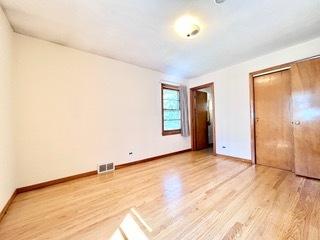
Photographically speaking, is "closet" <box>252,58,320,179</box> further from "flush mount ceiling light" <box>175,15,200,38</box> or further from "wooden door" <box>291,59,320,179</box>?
"flush mount ceiling light" <box>175,15,200,38</box>

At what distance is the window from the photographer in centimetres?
430

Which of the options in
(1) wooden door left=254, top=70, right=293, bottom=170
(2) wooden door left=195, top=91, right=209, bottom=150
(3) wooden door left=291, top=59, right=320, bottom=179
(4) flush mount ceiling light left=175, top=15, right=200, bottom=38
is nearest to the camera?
(4) flush mount ceiling light left=175, top=15, right=200, bottom=38

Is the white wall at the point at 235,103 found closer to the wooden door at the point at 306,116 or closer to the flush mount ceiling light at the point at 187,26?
the wooden door at the point at 306,116

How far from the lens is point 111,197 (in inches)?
82.3

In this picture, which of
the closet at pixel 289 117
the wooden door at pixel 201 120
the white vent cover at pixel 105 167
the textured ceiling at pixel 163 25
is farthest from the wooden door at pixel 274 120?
the white vent cover at pixel 105 167

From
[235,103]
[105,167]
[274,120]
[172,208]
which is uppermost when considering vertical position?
[235,103]

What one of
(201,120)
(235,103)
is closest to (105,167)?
(235,103)

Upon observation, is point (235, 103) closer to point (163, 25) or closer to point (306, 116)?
point (306, 116)

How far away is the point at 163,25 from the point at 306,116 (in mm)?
2722

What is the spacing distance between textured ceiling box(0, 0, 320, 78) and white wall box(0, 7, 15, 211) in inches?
11.9

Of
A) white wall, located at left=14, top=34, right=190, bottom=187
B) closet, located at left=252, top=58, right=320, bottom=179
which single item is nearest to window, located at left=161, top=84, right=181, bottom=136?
white wall, located at left=14, top=34, right=190, bottom=187

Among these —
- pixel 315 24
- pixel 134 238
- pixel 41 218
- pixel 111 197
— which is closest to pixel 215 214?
pixel 134 238

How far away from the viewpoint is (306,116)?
2.57m

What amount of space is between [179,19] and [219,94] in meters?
2.56
